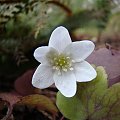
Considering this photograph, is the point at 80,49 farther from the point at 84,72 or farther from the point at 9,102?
the point at 9,102

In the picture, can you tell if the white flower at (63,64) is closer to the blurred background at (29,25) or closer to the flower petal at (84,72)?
the flower petal at (84,72)

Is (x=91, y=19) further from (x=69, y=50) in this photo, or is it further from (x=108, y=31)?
(x=69, y=50)

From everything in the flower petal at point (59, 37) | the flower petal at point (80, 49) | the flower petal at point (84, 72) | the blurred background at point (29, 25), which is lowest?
the blurred background at point (29, 25)

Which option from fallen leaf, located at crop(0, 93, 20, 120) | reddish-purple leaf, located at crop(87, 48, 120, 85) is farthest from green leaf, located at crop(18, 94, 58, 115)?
reddish-purple leaf, located at crop(87, 48, 120, 85)

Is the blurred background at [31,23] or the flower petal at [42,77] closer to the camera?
the flower petal at [42,77]

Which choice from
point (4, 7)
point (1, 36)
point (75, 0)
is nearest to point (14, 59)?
point (1, 36)

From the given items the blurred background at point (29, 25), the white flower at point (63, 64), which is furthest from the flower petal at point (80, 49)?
the blurred background at point (29, 25)

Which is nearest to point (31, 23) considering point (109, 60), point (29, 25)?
point (29, 25)
